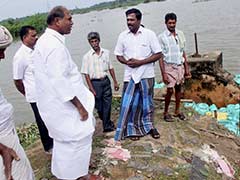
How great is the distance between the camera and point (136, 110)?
4.25m

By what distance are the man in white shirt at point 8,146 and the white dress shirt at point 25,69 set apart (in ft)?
5.41

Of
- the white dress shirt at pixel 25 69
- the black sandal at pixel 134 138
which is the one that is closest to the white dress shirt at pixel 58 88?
the white dress shirt at pixel 25 69

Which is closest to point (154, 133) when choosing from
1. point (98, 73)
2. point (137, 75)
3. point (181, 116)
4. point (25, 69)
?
point (137, 75)

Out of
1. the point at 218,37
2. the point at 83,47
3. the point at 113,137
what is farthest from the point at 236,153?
the point at 83,47

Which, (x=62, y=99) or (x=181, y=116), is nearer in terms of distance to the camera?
(x=62, y=99)

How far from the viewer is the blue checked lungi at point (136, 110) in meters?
4.16

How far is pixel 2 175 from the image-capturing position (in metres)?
2.30

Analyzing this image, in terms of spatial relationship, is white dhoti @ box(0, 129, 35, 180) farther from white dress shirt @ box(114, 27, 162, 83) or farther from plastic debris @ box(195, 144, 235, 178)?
plastic debris @ box(195, 144, 235, 178)

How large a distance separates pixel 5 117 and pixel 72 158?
961 mm

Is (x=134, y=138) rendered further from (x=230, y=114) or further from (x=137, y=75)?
(x=230, y=114)

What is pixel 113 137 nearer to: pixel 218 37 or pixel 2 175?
pixel 2 175

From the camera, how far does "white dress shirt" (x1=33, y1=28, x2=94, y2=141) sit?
2932 millimetres

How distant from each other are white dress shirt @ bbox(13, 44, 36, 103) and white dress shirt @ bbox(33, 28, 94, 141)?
0.90m

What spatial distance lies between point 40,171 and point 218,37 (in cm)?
1577
